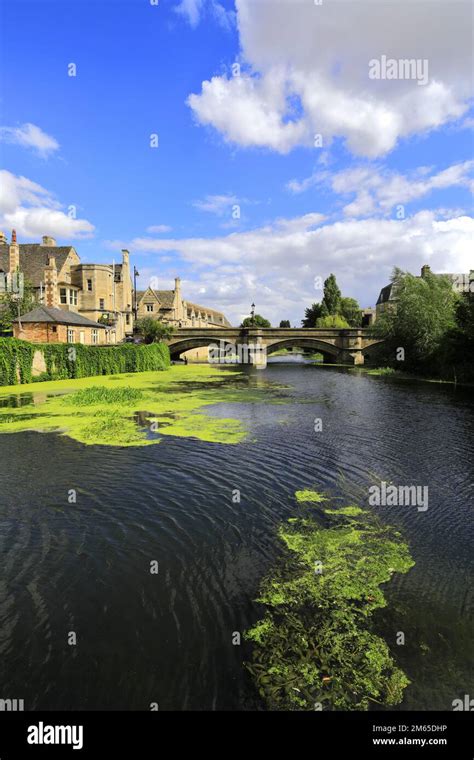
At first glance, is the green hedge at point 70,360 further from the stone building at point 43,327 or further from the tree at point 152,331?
Result: the tree at point 152,331

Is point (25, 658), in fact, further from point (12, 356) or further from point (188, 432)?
point (12, 356)

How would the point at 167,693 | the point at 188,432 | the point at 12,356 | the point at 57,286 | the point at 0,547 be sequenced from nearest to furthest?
1. the point at 167,693
2. the point at 0,547
3. the point at 188,432
4. the point at 12,356
5. the point at 57,286

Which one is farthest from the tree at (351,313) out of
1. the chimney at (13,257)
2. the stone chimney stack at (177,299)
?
the chimney at (13,257)

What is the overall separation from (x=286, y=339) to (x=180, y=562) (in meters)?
63.9

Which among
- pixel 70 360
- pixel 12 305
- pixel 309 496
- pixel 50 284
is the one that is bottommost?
pixel 309 496

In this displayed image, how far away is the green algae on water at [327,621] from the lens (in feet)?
15.6

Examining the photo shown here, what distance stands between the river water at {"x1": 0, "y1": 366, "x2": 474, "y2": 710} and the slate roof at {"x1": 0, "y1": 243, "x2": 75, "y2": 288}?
47.3 metres

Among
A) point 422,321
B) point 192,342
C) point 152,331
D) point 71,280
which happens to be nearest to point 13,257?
point 71,280

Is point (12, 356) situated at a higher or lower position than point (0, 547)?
higher

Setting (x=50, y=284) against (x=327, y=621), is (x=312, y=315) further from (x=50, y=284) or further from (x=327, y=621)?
(x=327, y=621)

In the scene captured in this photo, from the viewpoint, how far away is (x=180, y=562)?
7531 millimetres
